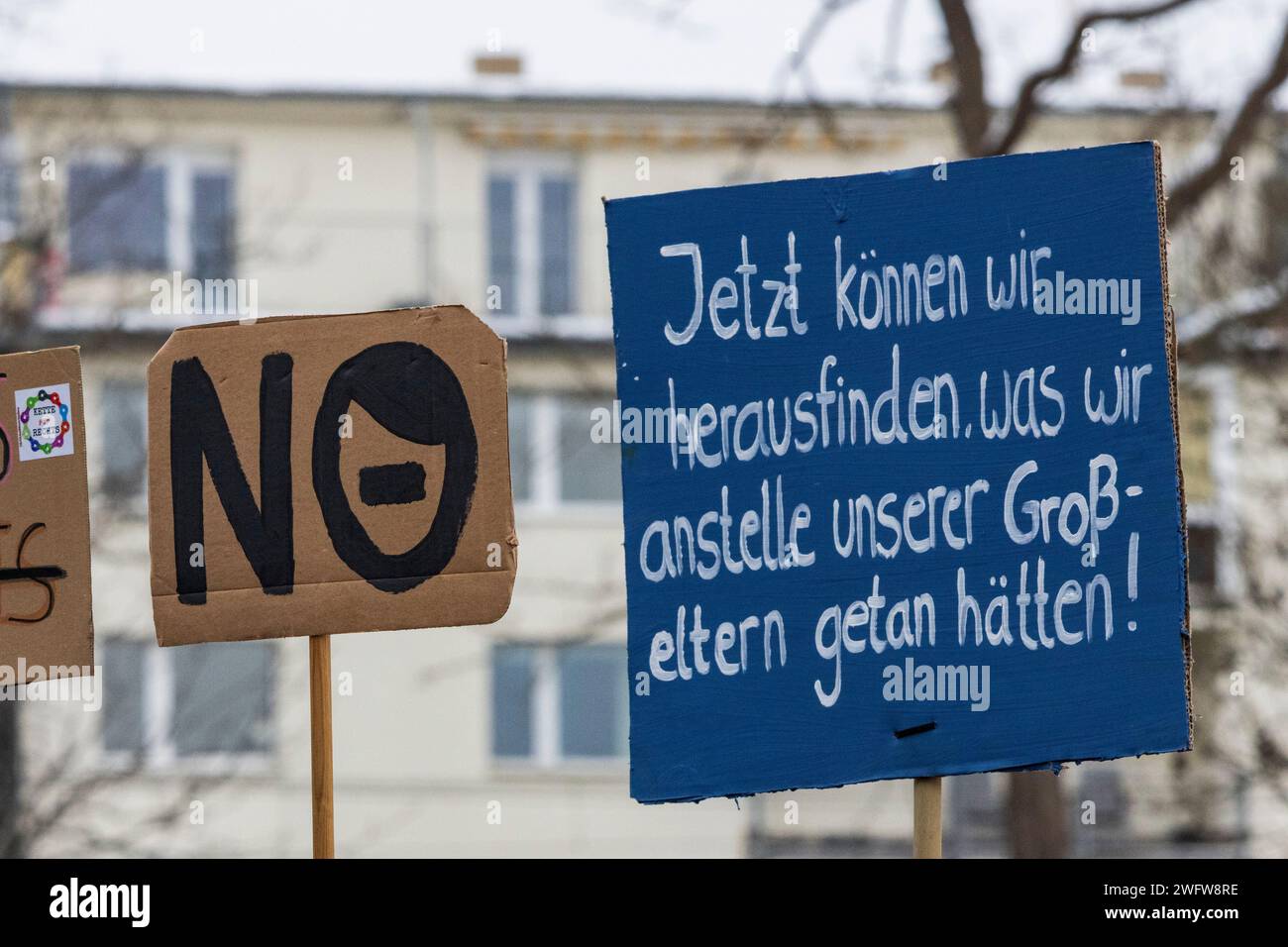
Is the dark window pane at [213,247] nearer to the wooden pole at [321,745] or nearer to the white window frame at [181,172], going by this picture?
the white window frame at [181,172]

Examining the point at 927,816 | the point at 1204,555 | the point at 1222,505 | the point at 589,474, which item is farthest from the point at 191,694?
the point at 927,816

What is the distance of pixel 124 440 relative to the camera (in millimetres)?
15680

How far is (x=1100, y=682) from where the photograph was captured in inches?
114

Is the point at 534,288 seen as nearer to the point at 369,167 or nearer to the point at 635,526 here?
the point at 369,167

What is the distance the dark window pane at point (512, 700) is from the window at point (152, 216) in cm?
489

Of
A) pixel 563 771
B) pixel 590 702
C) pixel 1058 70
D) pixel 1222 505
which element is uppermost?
pixel 1058 70

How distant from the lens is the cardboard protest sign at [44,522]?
3.39 metres

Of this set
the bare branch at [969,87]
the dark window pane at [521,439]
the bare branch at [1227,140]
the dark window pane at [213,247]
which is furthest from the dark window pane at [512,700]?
the bare branch at [1227,140]

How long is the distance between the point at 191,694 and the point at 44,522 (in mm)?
14204

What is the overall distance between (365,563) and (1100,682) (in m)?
1.23

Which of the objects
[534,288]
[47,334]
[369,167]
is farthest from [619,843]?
[47,334]

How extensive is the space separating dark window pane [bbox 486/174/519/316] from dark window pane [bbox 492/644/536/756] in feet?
11.0

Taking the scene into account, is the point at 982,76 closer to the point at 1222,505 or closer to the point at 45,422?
the point at 1222,505

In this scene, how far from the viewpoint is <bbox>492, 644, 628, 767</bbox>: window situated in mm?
17812
